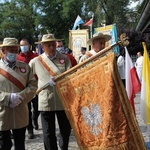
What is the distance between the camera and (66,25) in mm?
45406

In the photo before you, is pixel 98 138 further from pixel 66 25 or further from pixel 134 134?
pixel 66 25

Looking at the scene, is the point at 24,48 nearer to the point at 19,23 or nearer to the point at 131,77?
the point at 131,77

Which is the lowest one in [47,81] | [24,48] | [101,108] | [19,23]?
[101,108]

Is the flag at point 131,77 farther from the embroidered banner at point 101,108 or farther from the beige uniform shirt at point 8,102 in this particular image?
the beige uniform shirt at point 8,102

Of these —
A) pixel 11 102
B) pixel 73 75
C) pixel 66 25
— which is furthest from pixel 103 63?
pixel 66 25

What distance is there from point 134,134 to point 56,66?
67.2 inches

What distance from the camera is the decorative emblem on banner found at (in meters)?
3.74

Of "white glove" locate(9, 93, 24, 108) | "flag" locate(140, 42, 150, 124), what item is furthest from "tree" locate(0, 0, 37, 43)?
"white glove" locate(9, 93, 24, 108)

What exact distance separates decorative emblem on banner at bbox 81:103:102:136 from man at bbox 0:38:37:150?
32.9 inches

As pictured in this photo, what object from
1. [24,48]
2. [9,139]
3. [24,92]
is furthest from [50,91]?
[24,48]

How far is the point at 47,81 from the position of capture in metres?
4.74

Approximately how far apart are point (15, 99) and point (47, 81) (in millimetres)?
829

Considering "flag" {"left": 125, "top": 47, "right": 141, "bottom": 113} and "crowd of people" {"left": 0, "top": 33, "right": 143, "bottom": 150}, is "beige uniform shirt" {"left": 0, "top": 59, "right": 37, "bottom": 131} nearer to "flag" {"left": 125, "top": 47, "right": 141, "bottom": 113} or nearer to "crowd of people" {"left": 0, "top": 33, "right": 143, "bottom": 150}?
"crowd of people" {"left": 0, "top": 33, "right": 143, "bottom": 150}

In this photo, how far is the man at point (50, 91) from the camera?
4.74 metres
